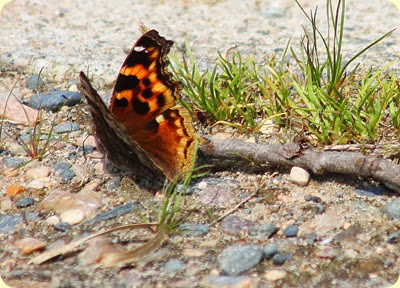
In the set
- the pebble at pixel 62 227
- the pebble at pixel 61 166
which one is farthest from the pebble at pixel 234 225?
the pebble at pixel 61 166

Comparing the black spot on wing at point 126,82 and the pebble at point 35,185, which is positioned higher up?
the black spot on wing at point 126,82

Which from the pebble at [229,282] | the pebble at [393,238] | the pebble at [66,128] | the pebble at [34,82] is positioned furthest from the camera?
the pebble at [34,82]

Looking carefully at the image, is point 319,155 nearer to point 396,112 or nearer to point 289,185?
point 289,185

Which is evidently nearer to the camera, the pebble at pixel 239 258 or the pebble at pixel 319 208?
the pebble at pixel 239 258

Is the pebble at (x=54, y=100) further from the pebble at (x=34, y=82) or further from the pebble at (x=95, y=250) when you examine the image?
the pebble at (x=95, y=250)

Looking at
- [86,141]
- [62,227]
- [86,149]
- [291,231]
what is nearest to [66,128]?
[86,141]

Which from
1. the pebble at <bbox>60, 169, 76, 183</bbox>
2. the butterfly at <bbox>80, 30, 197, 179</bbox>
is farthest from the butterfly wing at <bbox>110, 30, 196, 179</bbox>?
the pebble at <bbox>60, 169, 76, 183</bbox>

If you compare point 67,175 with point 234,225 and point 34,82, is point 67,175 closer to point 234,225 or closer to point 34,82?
point 234,225
